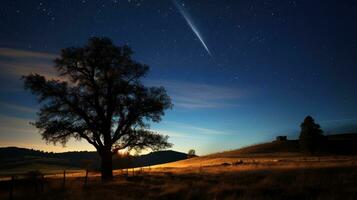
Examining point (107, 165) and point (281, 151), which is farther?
point (281, 151)

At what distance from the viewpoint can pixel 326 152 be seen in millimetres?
94812

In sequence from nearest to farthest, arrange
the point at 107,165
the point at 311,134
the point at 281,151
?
the point at 107,165 < the point at 311,134 < the point at 281,151

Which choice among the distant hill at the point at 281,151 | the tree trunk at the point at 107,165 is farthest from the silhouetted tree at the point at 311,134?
the tree trunk at the point at 107,165

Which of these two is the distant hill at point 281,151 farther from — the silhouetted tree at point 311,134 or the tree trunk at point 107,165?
the tree trunk at point 107,165

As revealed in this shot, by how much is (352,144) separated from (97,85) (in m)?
103

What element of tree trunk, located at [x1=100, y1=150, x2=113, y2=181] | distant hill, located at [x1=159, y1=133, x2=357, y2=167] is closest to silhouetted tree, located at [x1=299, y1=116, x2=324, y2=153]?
distant hill, located at [x1=159, y1=133, x2=357, y2=167]

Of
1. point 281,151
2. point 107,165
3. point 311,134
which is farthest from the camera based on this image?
point 281,151

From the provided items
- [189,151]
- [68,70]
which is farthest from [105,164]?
[189,151]

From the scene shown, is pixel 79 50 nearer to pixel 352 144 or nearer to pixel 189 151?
pixel 352 144

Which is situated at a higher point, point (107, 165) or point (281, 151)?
point (281, 151)

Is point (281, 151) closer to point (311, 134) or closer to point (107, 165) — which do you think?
point (311, 134)

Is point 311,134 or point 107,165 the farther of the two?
point 311,134

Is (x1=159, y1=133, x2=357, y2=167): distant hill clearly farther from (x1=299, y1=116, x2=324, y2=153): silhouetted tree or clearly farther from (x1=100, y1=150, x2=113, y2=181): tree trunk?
(x1=100, y1=150, x2=113, y2=181): tree trunk

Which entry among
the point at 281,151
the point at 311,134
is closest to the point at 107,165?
the point at 311,134
